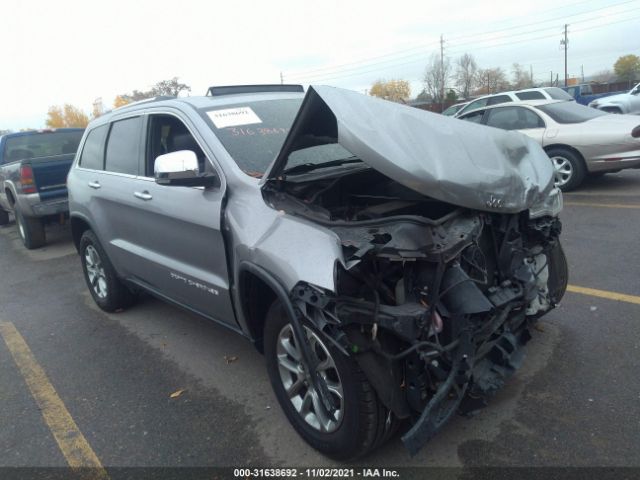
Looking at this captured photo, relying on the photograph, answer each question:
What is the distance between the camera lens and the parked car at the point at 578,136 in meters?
7.90

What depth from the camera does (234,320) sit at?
3.26 metres

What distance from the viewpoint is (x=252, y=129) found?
362 centimetres

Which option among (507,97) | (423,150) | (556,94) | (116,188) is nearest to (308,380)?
(423,150)

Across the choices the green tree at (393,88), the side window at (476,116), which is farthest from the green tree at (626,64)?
the side window at (476,116)

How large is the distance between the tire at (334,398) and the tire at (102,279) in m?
2.61

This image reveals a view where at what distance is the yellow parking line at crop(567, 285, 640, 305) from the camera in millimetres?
4155

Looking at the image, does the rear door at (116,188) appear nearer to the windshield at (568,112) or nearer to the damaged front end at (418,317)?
the damaged front end at (418,317)

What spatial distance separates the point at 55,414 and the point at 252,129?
231 cm

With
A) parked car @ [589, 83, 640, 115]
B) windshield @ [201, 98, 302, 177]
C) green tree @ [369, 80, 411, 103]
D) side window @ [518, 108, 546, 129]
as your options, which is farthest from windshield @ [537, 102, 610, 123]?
green tree @ [369, 80, 411, 103]

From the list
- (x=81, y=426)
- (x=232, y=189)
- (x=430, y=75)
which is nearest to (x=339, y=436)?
(x=232, y=189)

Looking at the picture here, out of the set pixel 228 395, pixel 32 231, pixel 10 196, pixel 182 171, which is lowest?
pixel 228 395

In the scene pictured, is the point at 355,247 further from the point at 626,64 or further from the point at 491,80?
the point at 626,64

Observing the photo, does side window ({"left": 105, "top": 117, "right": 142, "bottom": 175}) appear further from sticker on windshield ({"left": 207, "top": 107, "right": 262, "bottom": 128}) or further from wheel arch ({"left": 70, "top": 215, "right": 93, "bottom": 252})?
sticker on windshield ({"left": 207, "top": 107, "right": 262, "bottom": 128})

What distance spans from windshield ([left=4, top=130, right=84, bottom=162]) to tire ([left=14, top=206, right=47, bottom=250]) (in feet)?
5.37
